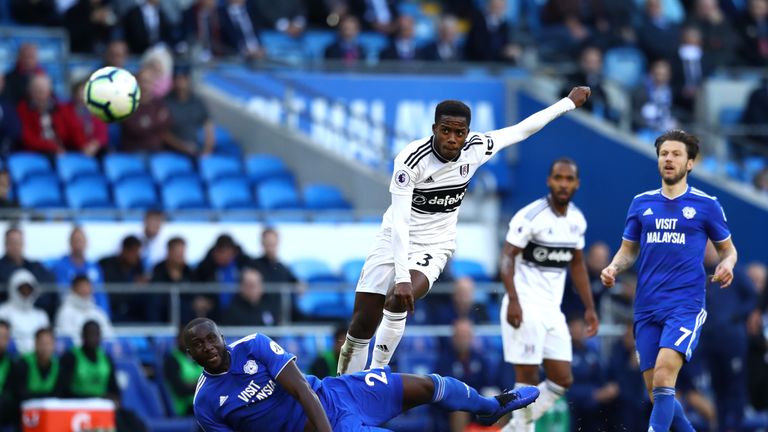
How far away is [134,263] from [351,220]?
353 centimetres

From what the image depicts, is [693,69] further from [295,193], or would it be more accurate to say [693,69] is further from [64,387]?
[64,387]

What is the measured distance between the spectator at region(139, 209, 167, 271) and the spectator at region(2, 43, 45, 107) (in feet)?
8.42

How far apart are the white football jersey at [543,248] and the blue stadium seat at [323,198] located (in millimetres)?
7320

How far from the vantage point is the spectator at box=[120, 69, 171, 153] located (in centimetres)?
2094

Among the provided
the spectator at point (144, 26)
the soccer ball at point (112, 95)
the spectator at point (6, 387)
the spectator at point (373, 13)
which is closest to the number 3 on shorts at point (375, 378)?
the soccer ball at point (112, 95)

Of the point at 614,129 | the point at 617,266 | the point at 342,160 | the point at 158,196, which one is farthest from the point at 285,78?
the point at 617,266

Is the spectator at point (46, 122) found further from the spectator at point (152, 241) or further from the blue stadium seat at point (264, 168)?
the blue stadium seat at point (264, 168)

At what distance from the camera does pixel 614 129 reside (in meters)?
23.0

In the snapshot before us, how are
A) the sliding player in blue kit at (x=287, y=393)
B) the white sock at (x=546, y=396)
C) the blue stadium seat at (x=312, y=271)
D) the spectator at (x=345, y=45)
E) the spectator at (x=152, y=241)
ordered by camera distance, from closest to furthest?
1. the sliding player in blue kit at (x=287, y=393)
2. the white sock at (x=546, y=396)
3. the spectator at (x=152, y=241)
4. the blue stadium seat at (x=312, y=271)
5. the spectator at (x=345, y=45)

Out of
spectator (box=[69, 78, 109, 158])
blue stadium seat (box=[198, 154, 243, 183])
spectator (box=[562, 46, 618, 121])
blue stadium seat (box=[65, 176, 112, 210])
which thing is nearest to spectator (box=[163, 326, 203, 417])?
blue stadium seat (box=[65, 176, 112, 210])

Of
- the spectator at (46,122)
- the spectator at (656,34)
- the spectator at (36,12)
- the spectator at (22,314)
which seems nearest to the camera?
the spectator at (22,314)

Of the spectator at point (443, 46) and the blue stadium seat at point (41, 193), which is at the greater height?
the spectator at point (443, 46)

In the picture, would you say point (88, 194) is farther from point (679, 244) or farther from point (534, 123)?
point (679, 244)

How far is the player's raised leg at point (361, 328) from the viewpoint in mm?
13398
